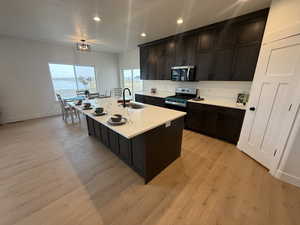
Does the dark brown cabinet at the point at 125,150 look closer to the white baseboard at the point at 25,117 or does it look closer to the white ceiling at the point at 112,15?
the white ceiling at the point at 112,15

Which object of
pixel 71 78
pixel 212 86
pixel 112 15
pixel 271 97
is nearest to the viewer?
pixel 271 97

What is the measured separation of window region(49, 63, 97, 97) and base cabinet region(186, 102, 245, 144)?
4825mm

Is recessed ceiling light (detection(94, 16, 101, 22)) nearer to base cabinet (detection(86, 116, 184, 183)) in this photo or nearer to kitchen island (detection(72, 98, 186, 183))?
kitchen island (detection(72, 98, 186, 183))

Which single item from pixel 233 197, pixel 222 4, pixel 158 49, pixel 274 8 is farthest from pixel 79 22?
pixel 233 197

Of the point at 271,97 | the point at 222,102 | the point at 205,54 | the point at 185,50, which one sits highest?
the point at 185,50

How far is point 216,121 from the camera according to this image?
2.91m

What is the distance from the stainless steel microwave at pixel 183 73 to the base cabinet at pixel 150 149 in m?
1.79

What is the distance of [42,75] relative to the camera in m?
4.44

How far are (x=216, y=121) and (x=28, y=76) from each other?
19.9 feet

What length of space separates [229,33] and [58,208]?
4.19 meters

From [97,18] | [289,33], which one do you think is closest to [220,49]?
[289,33]

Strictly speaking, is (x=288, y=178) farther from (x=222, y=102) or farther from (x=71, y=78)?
(x=71, y=78)

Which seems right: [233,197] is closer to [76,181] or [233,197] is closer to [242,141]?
[242,141]

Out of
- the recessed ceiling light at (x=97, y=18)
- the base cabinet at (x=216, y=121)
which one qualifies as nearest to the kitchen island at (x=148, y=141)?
the base cabinet at (x=216, y=121)
